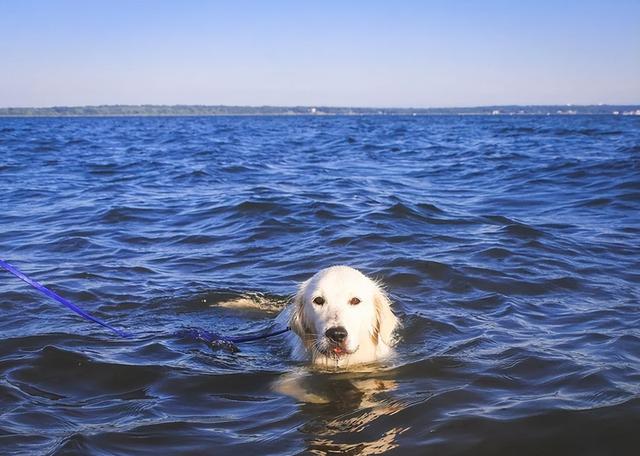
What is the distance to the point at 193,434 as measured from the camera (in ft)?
13.4

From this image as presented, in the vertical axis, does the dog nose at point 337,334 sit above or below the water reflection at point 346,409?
above

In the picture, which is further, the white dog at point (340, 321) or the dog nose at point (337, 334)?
the white dog at point (340, 321)

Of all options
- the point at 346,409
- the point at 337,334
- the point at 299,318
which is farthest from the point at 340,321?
the point at 346,409

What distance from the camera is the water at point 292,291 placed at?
4074 millimetres

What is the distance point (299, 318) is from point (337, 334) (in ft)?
2.34

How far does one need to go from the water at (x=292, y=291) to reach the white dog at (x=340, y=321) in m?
0.19

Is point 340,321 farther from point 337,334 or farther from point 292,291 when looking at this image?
point 292,291

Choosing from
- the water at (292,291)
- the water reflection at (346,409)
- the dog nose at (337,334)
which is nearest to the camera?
the water reflection at (346,409)

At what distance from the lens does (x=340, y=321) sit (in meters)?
5.20

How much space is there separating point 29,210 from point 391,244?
7142 millimetres

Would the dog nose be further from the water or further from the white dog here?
the water

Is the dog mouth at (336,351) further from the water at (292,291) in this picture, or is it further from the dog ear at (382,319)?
the dog ear at (382,319)

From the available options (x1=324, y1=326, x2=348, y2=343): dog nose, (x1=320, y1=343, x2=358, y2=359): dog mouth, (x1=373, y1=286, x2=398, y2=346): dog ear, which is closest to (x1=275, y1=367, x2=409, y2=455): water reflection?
(x1=320, y1=343, x2=358, y2=359): dog mouth

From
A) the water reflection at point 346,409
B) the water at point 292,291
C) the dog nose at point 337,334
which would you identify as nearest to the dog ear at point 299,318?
the water at point 292,291
